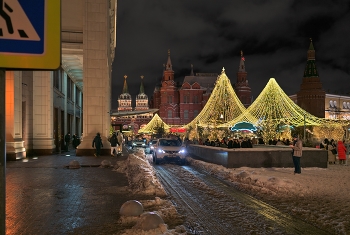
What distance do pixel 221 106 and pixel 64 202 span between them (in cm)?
3184

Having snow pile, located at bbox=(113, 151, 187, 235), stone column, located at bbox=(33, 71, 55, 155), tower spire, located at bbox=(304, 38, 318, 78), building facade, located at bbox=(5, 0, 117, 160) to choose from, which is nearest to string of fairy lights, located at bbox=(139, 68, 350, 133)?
building facade, located at bbox=(5, 0, 117, 160)

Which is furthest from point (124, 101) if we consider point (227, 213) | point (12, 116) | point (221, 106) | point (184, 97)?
point (227, 213)

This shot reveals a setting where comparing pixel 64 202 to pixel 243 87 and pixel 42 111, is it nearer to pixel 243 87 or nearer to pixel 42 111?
pixel 42 111

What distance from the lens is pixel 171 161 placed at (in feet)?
73.7

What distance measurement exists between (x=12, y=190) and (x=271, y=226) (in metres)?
7.64

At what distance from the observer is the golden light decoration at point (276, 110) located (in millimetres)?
33375

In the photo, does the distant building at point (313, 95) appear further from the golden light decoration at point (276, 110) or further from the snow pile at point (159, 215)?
the snow pile at point (159, 215)

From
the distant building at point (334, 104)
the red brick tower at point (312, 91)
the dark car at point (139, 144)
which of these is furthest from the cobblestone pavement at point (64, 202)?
the distant building at point (334, 104)

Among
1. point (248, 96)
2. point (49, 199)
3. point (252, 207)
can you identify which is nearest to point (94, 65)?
point (49, 199)

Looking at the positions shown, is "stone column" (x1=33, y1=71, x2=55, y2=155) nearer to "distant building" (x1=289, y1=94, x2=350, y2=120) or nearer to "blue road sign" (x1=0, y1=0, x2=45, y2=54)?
"blue road sign" (x1=0, y1=0, x2=45, y2=54)

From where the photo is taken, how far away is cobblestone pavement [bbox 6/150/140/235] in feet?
22.2

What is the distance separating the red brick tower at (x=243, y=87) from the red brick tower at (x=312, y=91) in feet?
48.8

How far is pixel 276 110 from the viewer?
37.3m

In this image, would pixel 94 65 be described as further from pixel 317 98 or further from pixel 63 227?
pixel 317 98
